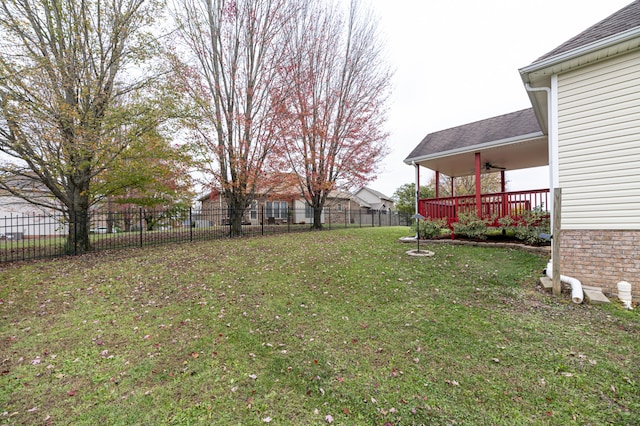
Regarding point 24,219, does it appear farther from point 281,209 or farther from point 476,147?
point 476,147

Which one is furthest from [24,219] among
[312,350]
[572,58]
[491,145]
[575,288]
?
[572,58]

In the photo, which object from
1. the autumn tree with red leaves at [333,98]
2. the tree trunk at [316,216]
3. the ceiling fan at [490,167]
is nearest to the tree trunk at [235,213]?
the autumn tree with red leaves at [333,98]

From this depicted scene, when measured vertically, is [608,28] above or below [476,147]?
above

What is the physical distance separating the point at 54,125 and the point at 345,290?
9047 millimetres

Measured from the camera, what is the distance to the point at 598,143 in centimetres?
490

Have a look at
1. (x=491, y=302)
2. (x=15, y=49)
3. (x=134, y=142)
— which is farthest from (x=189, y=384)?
(x=15, y=49)

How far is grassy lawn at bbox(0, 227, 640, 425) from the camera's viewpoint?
7.97 ft

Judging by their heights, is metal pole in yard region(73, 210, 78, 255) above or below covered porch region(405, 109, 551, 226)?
below

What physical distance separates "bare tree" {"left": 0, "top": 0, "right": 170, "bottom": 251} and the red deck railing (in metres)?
10.1

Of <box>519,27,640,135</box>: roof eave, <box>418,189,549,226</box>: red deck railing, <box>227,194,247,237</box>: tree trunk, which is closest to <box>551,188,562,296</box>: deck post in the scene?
<box>519,27,640,135</box>: roof eave

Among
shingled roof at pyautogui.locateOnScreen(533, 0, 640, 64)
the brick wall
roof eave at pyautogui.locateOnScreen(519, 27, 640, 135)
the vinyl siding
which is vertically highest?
shingled roof at pyautogui.locateOnScreen(533, 0, 640, 64)

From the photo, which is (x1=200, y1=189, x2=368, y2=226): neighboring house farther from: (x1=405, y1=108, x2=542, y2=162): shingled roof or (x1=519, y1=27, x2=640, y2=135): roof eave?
(x1=519, y1=27, x2=640, y2=135): roof eave

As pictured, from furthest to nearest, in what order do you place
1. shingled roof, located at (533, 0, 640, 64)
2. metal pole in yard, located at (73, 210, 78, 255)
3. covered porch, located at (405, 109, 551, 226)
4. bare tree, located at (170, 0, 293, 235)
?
1. bare tree, located at (170, 0, 293, 235)
2. covered porch, located at (405, 109, 551, 226)
3. metal pole in yard, located at (73, 210, 78, 255)
4. shingled roof, located at (533, 0, 640, 64)

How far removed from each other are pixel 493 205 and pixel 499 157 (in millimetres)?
2482
